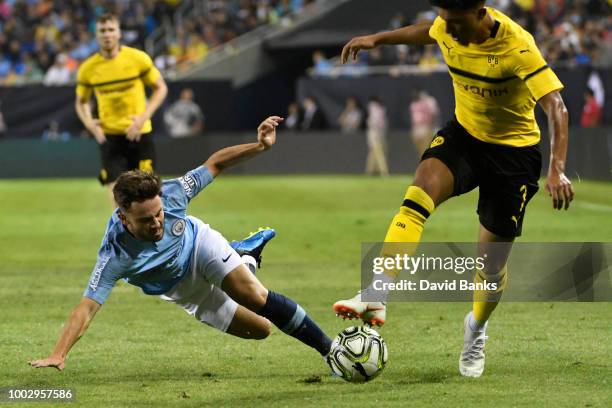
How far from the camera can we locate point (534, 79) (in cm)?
711

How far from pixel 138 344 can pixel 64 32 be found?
98.3 feet

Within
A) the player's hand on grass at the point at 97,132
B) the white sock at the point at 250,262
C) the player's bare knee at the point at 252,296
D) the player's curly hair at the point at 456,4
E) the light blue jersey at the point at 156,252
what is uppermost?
the player's curly hair at the point at 456,4

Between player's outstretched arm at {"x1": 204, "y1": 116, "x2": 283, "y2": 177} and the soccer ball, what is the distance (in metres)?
1.22

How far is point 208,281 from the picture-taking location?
7438mm

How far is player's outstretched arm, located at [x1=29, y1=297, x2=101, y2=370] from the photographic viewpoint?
6.41m

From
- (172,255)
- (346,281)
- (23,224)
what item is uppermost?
(172,255)

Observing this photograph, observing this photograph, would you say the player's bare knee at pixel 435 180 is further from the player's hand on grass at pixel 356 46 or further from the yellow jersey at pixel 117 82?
the yellow jersey at pixel 117 82

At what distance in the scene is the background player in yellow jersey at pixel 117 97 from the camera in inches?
583

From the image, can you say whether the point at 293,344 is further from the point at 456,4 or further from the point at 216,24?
the point at 216,24

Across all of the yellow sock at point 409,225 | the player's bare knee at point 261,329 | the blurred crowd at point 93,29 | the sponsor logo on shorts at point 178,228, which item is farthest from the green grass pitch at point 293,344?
the blurred crowd at point 93,29

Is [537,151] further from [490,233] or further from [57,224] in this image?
[57,224]

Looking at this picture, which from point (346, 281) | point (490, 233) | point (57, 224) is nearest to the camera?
point (490, 233)

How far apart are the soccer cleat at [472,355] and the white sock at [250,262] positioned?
141 cm

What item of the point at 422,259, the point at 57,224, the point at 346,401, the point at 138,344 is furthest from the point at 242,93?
the point at 346,401
